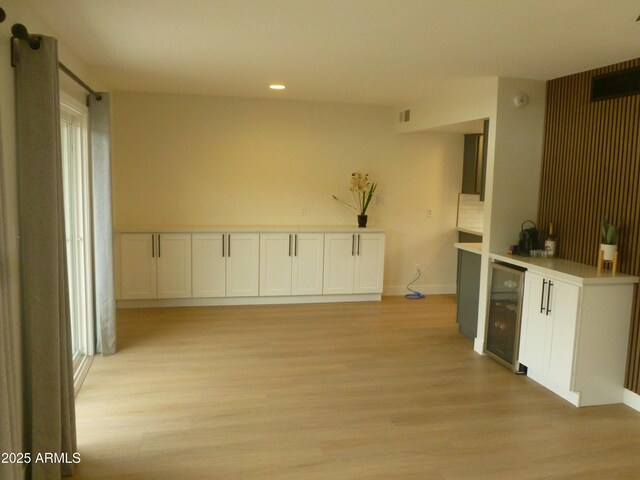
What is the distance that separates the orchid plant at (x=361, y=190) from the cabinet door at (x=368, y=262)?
0.39m

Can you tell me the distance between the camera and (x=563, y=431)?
10.7ft

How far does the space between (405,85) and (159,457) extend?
3.75m

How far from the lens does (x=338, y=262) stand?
630 cm

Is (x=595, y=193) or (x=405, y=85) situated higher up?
(x=405, y=85)

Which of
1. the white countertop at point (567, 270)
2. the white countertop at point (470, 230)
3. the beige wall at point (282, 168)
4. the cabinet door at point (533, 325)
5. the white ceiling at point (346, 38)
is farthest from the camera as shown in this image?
the white countertop at point (470, 230)

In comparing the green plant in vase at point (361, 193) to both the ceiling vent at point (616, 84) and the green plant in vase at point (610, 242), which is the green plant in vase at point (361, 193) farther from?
the green plant in vase at point (610, 242)

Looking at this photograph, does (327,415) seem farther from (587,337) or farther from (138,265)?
(138,265)

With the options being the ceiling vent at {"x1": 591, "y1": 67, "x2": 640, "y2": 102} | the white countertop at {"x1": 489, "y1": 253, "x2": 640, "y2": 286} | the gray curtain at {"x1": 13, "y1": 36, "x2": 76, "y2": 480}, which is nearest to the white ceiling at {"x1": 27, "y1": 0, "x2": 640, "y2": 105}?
the ceiling vent at {"x1": 591, "y1": 67, "x2": 640, "y2": 102}

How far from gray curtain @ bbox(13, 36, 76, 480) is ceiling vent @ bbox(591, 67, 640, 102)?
3.63m

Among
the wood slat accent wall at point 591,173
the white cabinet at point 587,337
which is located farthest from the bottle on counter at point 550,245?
the white cabinet at point 587,337

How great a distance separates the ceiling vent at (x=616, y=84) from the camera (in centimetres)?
360

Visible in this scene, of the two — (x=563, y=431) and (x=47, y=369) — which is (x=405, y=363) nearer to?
(x=563, y=431)

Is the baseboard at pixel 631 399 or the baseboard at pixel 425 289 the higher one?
the baseboard at pixel 425 289

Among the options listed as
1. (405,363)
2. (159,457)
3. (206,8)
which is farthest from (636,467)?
(206,8)
